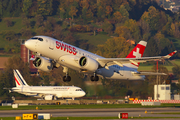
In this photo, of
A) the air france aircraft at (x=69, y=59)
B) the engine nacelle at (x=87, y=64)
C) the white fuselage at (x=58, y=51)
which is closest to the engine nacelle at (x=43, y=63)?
the air france aircraft at (x=69, y=59)

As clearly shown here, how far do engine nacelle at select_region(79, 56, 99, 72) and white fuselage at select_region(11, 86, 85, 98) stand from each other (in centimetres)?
3816

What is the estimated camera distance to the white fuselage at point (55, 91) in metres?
99.8

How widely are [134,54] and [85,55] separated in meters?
15.1

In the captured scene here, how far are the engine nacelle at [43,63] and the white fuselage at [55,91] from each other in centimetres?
3773

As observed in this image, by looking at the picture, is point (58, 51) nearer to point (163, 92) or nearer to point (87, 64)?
point (87, 64)

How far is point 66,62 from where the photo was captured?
60.5m

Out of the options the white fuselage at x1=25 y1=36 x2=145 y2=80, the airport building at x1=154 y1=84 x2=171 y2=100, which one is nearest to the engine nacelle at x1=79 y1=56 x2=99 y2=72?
the white fuselage at x1=25 y1=36 x2=145 y2=80

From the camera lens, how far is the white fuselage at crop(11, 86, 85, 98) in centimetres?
9981

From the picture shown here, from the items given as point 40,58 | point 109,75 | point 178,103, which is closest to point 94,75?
point 109,75

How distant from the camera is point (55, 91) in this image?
4043 inches

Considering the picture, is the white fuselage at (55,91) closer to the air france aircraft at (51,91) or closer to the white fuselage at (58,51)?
the air france aircraft at (51,91)

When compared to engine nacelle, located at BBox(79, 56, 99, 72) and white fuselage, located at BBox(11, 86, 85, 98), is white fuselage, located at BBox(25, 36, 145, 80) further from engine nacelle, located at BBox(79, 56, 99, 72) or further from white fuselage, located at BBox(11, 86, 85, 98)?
white fuselage, located at BBox(11, 86, 85, 98)

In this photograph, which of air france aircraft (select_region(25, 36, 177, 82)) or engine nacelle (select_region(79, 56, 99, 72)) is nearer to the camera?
air france aircraft (select_region(25, 36, 177, 82))

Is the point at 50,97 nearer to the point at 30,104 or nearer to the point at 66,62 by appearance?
the point at 30,104
